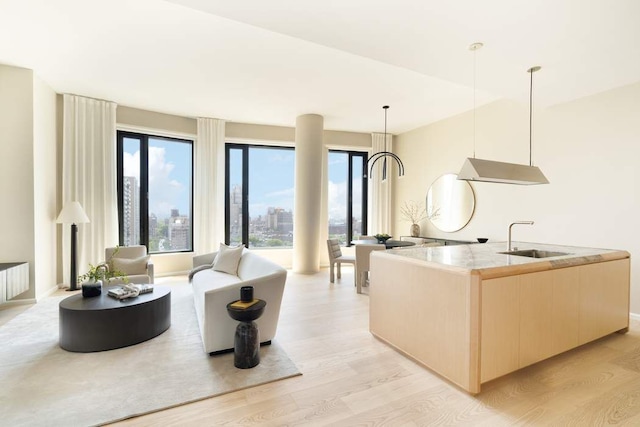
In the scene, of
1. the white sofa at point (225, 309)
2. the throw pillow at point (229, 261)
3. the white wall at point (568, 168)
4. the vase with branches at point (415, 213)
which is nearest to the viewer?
the white sofa at point (225, 309)

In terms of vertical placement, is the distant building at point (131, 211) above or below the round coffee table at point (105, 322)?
above

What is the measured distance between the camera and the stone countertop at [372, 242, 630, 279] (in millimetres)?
2309

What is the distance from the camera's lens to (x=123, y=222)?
581 cm

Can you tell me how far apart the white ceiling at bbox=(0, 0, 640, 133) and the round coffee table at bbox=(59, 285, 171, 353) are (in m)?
2.72

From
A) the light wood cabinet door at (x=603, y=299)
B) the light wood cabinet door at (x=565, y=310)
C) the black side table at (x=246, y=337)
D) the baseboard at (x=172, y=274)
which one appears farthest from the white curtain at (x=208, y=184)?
the light wood cabinet door at (x=603, y=299)

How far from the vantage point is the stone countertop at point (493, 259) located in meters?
2.31

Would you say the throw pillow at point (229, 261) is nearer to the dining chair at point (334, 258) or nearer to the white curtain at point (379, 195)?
the dining chair at point (334, 258)

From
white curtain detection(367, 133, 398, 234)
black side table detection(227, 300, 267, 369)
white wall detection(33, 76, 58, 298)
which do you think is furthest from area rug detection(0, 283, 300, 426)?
white curtain detection(367, 133, 398, 234)

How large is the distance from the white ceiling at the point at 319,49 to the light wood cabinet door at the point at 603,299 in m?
2.12

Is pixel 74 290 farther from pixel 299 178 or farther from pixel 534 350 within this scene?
pixel 534 350

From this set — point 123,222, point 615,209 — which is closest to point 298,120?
point 123,222

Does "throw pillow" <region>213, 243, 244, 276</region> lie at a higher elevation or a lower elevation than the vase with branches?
lower

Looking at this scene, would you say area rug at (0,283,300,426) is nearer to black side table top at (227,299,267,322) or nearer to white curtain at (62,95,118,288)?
black side table top at (227,299,267,322)

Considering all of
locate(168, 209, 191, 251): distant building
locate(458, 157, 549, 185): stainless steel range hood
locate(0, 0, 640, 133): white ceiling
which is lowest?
locate(168, 209, 191, 251): distant building
